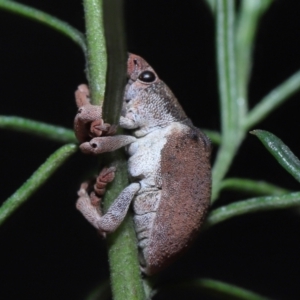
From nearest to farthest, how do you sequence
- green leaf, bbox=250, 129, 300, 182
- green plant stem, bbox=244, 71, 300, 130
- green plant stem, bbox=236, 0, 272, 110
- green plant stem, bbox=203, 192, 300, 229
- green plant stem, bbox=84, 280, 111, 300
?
1. green leaf, bbox=250, 129, 300, 182
2. green plant stem, bbox=203, 192, 300, 229
3. green plant stem, bbox=84, 280, 111, 300
4. green plant stem, bbox=244, 71, 300, 130
5. green plant stem, bbox=236, 0, 272, 110

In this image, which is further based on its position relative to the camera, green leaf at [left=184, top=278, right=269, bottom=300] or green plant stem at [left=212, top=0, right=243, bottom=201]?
green plant stem at [left=212, top=0, right=243, bottom=201]

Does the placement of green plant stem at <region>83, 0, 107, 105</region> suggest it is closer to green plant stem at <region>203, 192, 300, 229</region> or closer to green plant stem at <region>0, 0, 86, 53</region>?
green plant stem at <region>0, 0, 86, 53</region>

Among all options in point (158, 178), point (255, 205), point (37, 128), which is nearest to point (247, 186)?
point (255, 205)

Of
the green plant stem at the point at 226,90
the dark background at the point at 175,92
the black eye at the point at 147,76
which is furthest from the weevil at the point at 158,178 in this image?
the dark background at the point at 175,92

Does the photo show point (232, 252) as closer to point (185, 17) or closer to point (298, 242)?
point (298, 242)

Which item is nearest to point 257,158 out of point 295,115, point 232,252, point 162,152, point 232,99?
point 295,115

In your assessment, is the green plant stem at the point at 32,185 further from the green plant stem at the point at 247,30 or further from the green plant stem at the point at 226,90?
the green plant stem at the point at 247,30

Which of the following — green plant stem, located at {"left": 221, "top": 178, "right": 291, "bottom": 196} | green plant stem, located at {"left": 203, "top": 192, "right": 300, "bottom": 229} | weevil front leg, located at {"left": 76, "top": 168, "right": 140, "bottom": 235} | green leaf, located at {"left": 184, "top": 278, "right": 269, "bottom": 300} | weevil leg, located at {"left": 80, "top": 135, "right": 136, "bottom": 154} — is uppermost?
weevil leg, located at {"left": 80, "top": 135, "right": 136, "bottom": 154}

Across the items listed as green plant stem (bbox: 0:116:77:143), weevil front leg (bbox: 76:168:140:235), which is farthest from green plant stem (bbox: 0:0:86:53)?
weevil front leg (bbox: 76:168:140:235)
